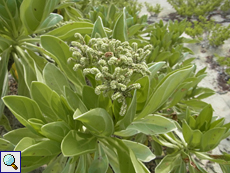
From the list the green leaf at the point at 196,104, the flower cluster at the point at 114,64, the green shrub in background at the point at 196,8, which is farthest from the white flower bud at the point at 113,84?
the green shrub in background at the point at 196,8

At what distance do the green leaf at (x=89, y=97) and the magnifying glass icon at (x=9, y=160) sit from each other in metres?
0.41

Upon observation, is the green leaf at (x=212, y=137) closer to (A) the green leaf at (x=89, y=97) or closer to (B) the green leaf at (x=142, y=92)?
(B) the green leaf at (x=142, y=92)

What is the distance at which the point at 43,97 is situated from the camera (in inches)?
34.9

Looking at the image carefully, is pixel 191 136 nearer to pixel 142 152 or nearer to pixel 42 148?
pixel 142 152

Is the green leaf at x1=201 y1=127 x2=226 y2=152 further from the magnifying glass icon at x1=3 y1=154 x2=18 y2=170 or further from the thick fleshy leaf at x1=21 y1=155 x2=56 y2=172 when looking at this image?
the magnifying glass icon at x1=3 y1=154 x2=18 y2=170

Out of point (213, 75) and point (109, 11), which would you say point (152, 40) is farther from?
point (213, 75)

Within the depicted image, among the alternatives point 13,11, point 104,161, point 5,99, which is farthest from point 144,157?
point 13,11

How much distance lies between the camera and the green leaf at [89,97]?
0.85 meters

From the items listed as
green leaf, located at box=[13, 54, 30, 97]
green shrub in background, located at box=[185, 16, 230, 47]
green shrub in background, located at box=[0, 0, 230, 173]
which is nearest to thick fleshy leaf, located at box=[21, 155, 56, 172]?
green shrub in background, located at box=[0, 0, 230, 173]

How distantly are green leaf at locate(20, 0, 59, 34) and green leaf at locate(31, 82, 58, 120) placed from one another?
45 centimetres

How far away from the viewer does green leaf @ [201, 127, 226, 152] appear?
101cm

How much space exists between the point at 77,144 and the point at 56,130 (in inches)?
4.1

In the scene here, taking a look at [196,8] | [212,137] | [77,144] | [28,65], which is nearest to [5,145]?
[77,144]

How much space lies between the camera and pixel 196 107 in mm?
1600
